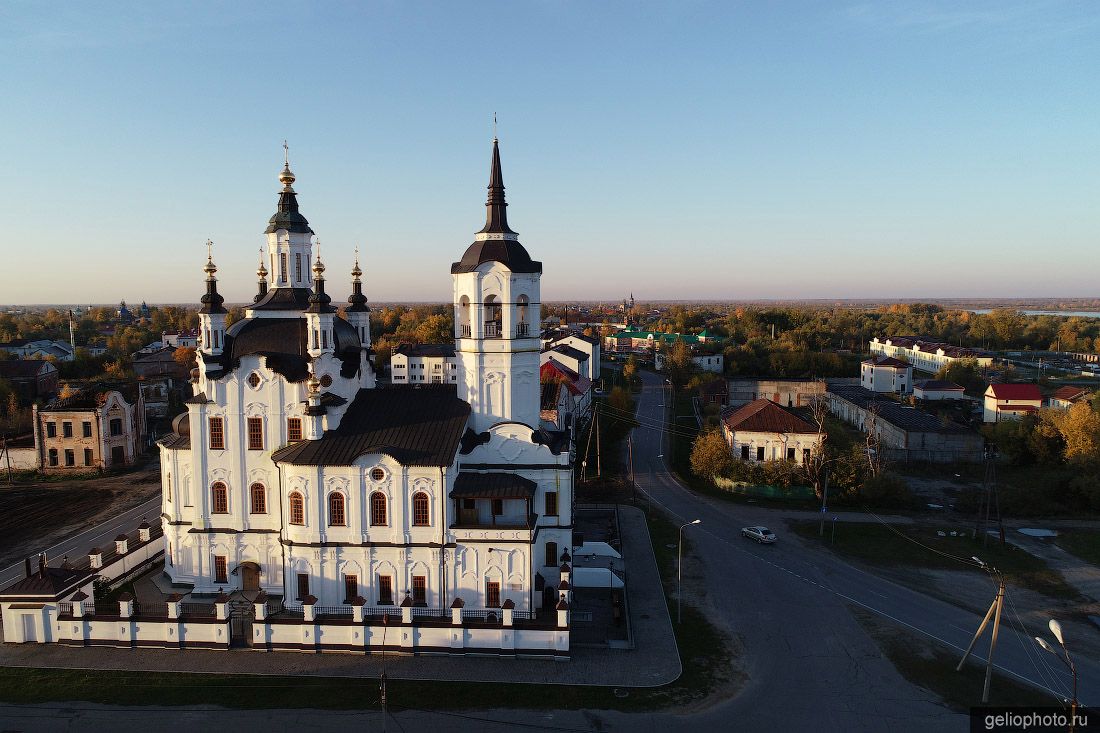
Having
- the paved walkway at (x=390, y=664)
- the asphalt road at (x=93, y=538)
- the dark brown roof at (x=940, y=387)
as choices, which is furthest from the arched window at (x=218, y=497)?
the dark brown roof at (x=940, y=387)

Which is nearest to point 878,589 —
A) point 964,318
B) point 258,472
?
point 258,472

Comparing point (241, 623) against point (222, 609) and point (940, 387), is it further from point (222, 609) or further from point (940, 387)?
point (940, 387)

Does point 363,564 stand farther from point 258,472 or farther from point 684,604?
point 684,604

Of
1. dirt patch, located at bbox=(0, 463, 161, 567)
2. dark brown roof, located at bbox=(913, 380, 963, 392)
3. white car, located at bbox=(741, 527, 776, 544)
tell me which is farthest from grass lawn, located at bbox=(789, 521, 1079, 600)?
dark brown roof, located at bbox=(913, 380, 963, 392)

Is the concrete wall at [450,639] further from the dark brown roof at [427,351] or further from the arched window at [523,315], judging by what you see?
the dark brown roof at [427,351]

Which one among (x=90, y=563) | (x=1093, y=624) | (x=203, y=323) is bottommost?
(x=1093, y=624)
